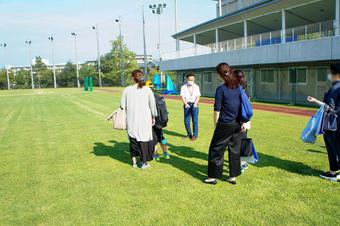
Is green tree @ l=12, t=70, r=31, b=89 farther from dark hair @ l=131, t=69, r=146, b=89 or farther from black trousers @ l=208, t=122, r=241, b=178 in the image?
black trousers @ l=208, t=122, r=241, b=178

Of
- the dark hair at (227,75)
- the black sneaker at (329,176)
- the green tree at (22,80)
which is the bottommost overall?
the black sneaker at (329,176)

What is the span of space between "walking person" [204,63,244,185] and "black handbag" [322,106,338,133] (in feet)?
4.69

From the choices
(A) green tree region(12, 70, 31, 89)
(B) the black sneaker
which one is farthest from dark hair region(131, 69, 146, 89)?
(A) green tree region(12, 70, 31, 89)

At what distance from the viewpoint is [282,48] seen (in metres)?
21.3

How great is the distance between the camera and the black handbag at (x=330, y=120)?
567cm

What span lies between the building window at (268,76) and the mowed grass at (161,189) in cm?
1732

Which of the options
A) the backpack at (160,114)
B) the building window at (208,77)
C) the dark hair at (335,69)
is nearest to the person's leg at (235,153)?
the dark hair at (335,69)

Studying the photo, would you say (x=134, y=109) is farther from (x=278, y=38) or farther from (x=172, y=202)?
(x=278, y=38)

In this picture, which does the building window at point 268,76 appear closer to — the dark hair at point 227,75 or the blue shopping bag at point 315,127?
the blue shopping bag at point 315,127

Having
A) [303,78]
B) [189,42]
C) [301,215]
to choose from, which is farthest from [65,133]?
[189,42]

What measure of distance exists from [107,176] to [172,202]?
1.89 m

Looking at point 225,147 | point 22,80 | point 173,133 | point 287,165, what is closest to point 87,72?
point 22,80

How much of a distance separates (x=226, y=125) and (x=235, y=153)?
1.71 feet

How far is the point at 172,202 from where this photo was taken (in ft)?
16.5
